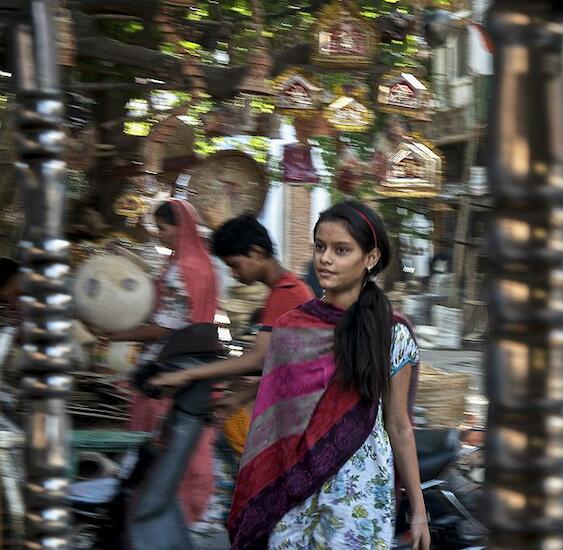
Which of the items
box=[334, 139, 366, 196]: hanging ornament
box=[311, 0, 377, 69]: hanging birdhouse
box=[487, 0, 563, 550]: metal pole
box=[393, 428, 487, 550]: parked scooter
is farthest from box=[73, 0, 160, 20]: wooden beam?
box=[487, 0, 563, 550]: metal pole

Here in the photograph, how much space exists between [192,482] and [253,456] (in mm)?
995

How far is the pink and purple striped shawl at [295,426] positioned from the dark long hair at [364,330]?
0.05m

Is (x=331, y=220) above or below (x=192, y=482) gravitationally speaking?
above

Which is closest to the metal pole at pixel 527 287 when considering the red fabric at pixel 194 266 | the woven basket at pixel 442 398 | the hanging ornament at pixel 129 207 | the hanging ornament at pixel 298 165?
the red fabric at pixel 194 266

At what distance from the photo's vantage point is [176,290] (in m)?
5.25

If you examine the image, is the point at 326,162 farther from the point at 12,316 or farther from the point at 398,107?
the point at 12,316

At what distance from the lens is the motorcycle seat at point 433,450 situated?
4.68 metres

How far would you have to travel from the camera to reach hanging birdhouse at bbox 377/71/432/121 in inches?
249

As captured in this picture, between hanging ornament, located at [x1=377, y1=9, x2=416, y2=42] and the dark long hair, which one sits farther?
hanging ornament, located at [x1=377, y1=9, x2=416, y2=42]

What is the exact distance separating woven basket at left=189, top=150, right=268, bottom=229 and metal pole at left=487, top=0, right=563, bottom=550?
4.56 m

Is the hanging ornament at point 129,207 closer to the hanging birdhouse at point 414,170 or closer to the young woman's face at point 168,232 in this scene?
the hanging birdhouse at point 414,170

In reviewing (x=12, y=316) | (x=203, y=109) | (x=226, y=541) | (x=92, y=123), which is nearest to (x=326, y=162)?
(x=203, y=109)

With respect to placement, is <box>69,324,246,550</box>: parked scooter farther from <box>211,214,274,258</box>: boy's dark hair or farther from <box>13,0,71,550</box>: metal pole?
<box>13,0,71,550</box>: metal pole

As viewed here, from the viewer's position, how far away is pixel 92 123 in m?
7.30
